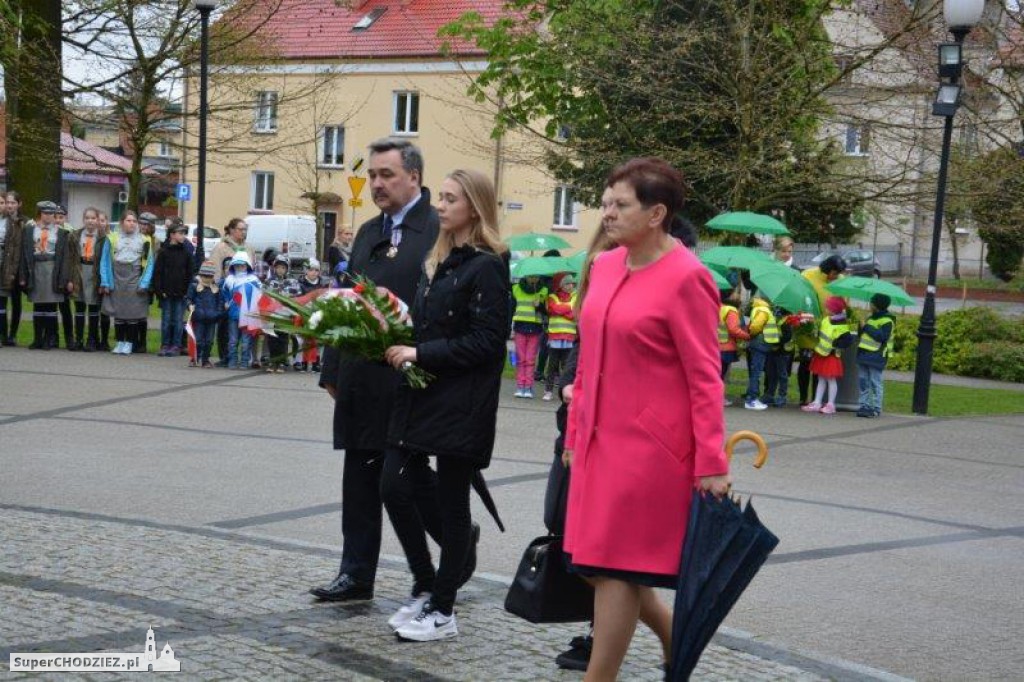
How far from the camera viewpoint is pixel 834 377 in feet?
57.0

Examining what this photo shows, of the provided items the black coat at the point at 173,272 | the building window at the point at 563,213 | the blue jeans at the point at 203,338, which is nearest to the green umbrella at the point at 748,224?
the blue jeans at the point at 203,338

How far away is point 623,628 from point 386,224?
2.56 m

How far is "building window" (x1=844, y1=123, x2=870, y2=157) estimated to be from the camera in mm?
22906

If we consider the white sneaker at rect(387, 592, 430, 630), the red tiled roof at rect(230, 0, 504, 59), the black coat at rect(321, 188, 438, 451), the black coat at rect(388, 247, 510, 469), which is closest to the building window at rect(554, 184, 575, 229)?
the red tiled roof at rect(230, 0, 504, 59)

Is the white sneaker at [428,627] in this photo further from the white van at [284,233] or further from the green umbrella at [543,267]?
the white van at [284,233]

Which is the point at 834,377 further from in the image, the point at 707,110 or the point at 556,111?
the point at 556,111

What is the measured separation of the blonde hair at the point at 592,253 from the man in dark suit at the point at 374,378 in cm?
106

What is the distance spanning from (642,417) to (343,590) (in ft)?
7.46

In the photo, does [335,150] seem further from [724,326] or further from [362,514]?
[362,514]

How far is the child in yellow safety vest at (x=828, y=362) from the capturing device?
17328 millimetres

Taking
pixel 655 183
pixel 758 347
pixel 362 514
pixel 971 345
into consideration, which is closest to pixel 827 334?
pixel 758 347

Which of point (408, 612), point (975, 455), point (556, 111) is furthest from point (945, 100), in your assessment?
point (408, 612)

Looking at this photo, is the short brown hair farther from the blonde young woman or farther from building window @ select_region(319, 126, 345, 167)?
building window @ select_region(319, 126, 345, 167)

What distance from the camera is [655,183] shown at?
495cm
